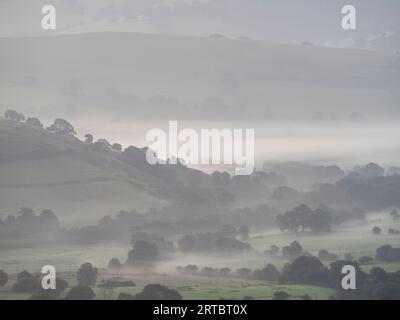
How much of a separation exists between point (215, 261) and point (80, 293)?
2985 mm

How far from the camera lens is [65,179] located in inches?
806

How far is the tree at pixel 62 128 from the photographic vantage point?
2102 centimetres

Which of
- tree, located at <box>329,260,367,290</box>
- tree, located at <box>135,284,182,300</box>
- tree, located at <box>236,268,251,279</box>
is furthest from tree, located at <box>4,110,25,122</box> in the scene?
tree, located at <box>329,260,367,290</box>

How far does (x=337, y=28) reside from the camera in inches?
845

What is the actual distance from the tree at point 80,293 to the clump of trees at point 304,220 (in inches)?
179

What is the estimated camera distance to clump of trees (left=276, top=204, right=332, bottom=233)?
20203 millimetres

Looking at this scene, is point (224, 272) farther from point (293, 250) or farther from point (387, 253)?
point (387, 253)

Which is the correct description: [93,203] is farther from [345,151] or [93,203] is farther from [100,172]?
[345,151]

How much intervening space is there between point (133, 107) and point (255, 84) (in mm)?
3027

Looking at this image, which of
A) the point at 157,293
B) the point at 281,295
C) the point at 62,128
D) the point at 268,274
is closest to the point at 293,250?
the point at 268,274

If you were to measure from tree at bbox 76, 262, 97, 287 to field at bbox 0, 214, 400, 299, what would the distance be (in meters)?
0.11

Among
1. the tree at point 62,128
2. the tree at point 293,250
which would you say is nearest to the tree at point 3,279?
the tree at point 62,128
